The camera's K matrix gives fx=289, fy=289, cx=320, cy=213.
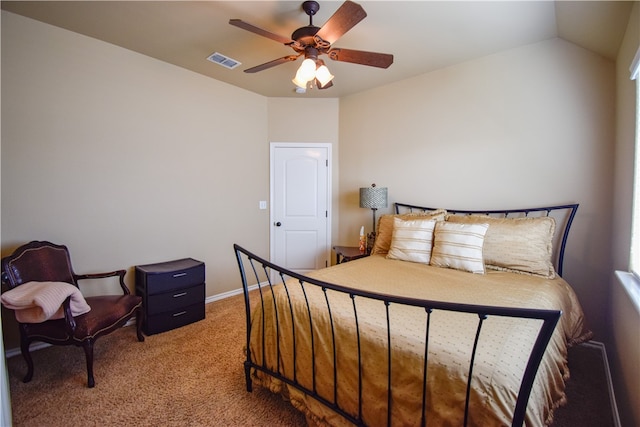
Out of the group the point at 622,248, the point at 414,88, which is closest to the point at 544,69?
the point at 414,88

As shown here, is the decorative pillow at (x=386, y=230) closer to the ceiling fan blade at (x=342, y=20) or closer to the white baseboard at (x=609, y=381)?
the white baseboard at (x=609, y=381)

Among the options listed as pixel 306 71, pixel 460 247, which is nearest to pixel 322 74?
pixel 306 71

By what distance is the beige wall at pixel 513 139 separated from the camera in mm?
2436

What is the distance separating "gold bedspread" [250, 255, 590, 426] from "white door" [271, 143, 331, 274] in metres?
2.12

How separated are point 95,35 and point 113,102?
1.89 feet

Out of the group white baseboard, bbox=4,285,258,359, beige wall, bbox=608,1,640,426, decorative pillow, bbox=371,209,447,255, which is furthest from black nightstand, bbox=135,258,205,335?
beige wall, bbox=608,1,640,426

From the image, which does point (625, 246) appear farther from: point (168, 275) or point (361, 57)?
point (168, 275)

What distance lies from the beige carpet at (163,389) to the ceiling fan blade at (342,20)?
8.09 ft

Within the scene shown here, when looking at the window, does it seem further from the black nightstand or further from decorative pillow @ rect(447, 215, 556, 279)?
the black nightstand

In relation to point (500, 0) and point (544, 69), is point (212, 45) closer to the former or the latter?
point (500, 0)

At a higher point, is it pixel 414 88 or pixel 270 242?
pixel 414 88

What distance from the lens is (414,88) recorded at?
3.51 m

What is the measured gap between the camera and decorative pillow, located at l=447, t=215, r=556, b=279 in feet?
7.47

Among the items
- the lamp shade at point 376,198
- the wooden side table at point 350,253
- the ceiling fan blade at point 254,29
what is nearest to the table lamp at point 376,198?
A: the lamp shade at point 376,198
